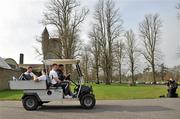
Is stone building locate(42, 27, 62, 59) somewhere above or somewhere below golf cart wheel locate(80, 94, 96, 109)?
above

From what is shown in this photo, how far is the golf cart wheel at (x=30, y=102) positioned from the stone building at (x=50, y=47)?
109 feet

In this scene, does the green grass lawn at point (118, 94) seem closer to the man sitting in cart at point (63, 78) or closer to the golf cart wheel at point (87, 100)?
the man sitting in cart at point (63, 78)

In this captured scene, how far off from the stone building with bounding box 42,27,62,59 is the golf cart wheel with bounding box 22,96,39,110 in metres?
33.3

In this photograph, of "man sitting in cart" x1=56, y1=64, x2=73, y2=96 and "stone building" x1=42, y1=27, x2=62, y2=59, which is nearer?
"man sitting in cart" x1=56, y1=64, x2=73, y2=96

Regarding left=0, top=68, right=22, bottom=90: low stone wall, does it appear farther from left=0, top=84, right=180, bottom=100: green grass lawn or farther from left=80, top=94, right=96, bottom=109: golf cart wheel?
left=80, top=94, right=96, bottom=109: golf cart wheel

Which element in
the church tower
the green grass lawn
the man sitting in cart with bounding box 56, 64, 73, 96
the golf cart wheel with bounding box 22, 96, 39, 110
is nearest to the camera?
the golf cart wheel with bounding box 22, 96, 39, 110

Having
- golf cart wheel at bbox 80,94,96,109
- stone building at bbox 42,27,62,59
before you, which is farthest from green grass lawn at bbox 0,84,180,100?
stone building at bbox 42,27,62,59

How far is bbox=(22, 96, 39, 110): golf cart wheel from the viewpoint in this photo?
15797 millimetres

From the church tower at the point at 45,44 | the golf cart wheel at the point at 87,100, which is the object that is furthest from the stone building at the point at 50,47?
the golf cart wheel at the point at 87,100

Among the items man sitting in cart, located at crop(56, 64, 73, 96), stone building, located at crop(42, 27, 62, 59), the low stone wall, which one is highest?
stone building, located at crop(42, 27, 62, 59)

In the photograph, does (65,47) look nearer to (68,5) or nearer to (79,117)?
(68,5)

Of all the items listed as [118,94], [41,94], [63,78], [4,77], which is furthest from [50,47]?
[41,94]

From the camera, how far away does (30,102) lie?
52.0 ft

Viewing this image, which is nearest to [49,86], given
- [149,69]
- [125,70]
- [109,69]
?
[109,69]
